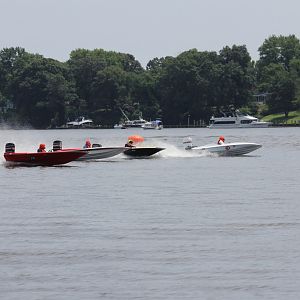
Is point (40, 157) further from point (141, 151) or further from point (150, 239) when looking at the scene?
point (150, 239)

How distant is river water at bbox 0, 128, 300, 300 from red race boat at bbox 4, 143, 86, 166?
8.57 metres

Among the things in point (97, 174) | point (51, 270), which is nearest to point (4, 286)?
point (51, 270)

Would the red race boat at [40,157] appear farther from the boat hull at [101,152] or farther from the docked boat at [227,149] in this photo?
the docked boat at [227,149]

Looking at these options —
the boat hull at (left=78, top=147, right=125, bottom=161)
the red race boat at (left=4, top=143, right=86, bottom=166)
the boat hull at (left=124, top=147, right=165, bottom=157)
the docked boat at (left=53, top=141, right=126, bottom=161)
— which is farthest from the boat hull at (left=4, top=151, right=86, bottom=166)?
the boat hull at (left=124, top=147, right=165, bottom=157)

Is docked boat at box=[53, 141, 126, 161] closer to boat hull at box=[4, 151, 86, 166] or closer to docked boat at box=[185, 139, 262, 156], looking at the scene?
boat hull at box=[4, 151, 86, 166]

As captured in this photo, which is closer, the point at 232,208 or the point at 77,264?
the point at 77,264

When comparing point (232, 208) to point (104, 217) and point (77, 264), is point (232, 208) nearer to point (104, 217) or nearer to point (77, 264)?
point (104, 217)

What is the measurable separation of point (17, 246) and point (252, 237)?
300 inches

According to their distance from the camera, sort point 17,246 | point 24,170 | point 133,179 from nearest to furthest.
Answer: point 17,246 → point 133,179 → point 24,170

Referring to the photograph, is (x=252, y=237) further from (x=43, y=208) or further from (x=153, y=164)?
(x=153, y=164)

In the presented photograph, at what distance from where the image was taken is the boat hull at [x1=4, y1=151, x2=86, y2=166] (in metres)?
69.4

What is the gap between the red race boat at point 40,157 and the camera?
69438mm

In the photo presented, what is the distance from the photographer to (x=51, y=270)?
97.2 feet

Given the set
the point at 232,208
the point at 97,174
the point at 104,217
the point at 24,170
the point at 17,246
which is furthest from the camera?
the point at 24,170
